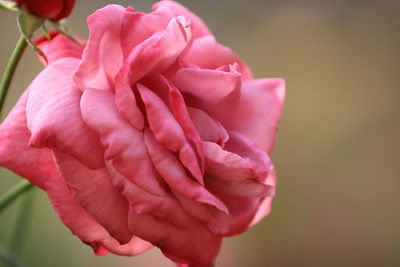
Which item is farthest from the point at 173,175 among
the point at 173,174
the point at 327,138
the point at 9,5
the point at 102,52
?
the point at 327,138

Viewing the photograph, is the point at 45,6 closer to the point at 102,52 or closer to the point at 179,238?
the point at 102,52

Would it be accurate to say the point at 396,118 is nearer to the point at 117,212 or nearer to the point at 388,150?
the point at 388,150

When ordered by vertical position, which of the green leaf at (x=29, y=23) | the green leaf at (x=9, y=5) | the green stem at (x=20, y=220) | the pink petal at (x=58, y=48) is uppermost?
the green leaf at (x=9, y=5)

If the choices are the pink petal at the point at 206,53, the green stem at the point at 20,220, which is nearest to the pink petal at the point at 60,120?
the pink petal at the point at 206,53

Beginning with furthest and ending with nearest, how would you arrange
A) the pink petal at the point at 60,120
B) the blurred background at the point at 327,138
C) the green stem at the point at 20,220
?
the blurred background at the point at 327,138 → the green stem at the point at 20,220 → the pink petal at the point at 60,120

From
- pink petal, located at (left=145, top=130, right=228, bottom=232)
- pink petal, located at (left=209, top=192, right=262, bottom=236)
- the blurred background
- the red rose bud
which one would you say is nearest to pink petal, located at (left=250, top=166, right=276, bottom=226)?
pink petal, located at (left=209, top=192, right=262, bottom=236)

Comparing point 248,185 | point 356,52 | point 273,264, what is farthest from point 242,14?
point 248,185

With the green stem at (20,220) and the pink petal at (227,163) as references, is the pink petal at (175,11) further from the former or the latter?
the green stem at (20,220)
